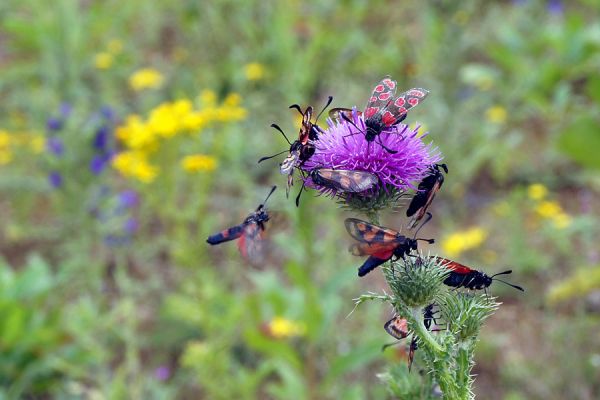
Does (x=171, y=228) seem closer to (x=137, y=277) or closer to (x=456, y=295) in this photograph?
(x=137, y=277)

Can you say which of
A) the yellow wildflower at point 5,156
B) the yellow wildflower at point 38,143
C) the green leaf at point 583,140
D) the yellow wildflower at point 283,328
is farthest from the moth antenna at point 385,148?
the yellow wildflower at point 5,156

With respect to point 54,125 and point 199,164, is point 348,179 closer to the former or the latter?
point 199,164

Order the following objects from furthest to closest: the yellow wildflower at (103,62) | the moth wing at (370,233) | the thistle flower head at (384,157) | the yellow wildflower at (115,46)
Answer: the yellow wildflower at (115,46), the yellow wildflower at (103,62), the thistle flower head at (384,157), the moth wing at (370,233)

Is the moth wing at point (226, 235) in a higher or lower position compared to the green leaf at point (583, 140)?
lower

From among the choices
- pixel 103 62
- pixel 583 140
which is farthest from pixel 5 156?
pixel 583 140

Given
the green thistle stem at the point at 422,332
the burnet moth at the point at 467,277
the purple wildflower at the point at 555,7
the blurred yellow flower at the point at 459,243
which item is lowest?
the green thistle stem at the point at 422,332

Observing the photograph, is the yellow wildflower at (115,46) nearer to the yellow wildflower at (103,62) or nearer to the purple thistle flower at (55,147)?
the yellow wildflower at (103,62)
